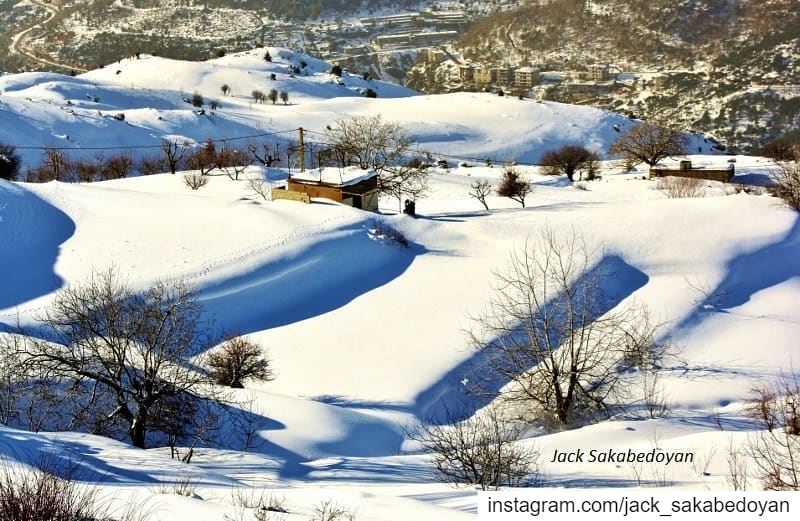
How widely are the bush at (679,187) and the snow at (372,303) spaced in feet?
1.89

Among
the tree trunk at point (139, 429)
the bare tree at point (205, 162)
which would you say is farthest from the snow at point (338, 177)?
the tree trunk at point (139, 429)

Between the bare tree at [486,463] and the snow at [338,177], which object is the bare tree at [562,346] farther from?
the snow at [338,177]

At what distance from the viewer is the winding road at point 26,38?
121062mm

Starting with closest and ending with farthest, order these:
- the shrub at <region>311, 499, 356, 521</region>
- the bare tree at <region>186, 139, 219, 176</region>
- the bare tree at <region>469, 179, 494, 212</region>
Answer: the shrub at <region>311, 499, 356, 521</region>, the bare tree at <region>469, 179, 494, 212</region>, the bare tree at <region>186, 139, 219, 176</region>

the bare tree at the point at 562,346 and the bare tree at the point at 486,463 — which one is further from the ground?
the bare tree at the point at 486,463

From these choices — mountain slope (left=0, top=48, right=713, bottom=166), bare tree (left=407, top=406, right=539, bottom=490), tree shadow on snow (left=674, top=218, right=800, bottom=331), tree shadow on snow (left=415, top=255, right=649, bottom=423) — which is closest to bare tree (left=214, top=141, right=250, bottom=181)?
mountain slope (left=0, top=48, right=713, bottom=166)

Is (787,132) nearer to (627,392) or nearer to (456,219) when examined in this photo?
(456,219)

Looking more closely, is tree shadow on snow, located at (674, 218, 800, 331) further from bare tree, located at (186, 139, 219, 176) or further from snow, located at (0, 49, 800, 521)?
bare tree, located at (186, 139, 219, 176)

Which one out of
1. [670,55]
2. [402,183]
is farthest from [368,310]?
[670,55]

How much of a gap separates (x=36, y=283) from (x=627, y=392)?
53.1 ft

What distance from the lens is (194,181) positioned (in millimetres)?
40844

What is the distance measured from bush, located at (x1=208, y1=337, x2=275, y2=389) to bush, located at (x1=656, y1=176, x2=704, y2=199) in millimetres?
23235

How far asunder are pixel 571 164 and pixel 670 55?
8149 centimetres

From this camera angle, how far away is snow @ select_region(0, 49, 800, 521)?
14375 millimetres
